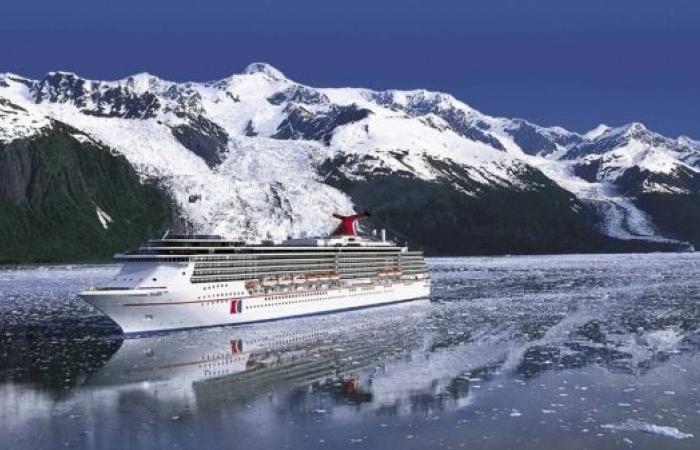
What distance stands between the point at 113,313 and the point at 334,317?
3526 centimetres

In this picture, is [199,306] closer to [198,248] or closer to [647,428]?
[198,248]

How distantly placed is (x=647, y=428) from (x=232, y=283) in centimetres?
6508

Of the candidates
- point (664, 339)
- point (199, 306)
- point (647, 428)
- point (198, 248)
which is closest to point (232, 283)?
point (198, 248)

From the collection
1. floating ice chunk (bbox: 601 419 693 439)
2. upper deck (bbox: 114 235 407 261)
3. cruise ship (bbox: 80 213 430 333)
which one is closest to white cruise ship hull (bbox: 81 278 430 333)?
cruise ship (bbox: 80 213 430 333)

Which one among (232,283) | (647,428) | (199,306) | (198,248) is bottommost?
(647,428)

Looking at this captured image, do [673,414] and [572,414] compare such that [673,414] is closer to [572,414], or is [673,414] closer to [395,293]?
[572,414]

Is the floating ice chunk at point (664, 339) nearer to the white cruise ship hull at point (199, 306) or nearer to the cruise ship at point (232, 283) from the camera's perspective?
the white cruise ship hull at point (199, 306)

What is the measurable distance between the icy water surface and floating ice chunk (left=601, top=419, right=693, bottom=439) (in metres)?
0.17

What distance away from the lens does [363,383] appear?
64.3 metres

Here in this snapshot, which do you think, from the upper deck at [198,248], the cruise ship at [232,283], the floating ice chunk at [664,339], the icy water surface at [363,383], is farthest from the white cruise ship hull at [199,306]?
the floating ice chunk at [664,339]

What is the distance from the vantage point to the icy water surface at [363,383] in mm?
48812

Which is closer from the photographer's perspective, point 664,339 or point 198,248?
point 664,339

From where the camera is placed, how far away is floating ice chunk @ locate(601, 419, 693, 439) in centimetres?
4756

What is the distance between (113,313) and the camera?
94250 mm
